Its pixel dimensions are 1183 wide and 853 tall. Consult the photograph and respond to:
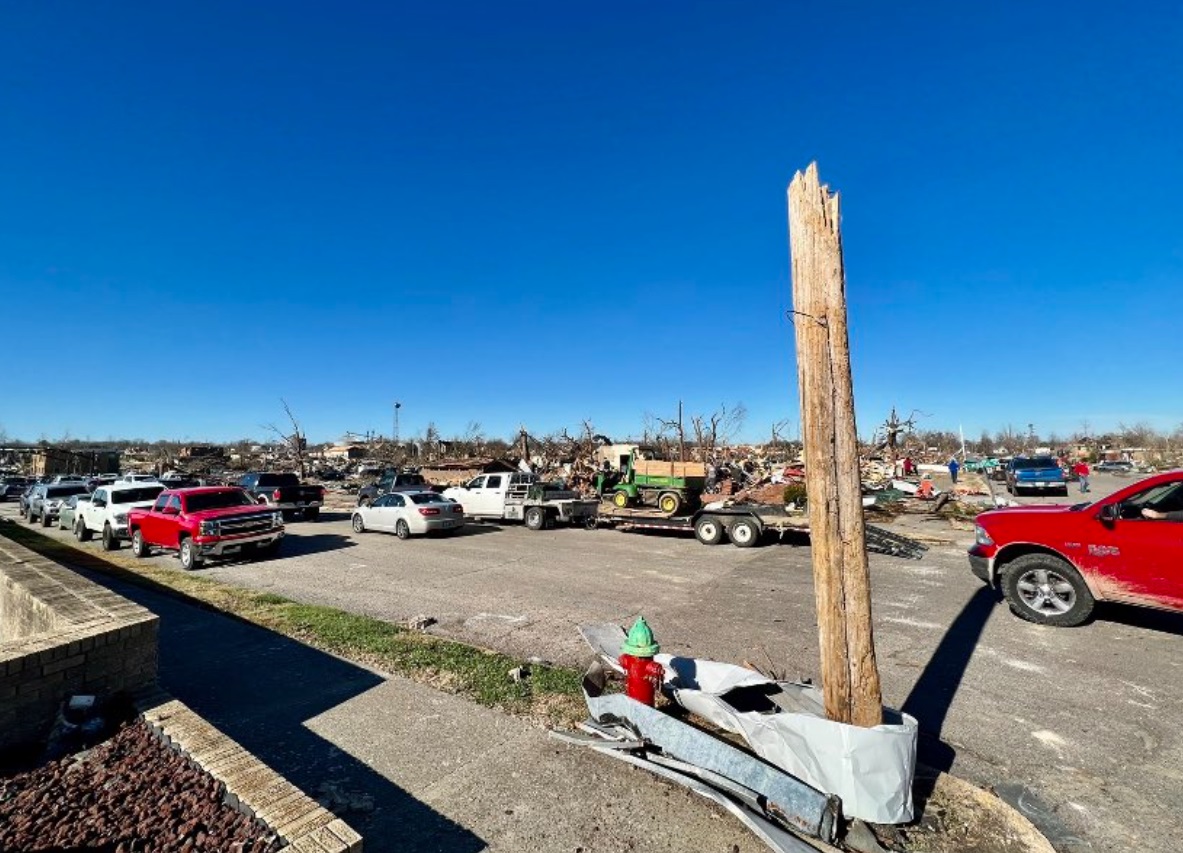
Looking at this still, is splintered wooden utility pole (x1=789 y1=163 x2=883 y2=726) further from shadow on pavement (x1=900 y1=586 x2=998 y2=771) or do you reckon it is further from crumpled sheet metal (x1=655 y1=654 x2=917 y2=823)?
shadow on pavement (x1=900 y1=586 x2=998 y2=771)

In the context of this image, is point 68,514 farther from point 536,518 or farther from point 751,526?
point 751,526

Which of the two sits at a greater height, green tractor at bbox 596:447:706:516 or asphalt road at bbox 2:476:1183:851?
green tractor at bbox 596:447:706:516

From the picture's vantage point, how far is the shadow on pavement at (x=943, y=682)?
4.19 metres

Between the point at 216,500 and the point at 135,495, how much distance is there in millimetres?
5362

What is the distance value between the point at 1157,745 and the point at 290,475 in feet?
79.6

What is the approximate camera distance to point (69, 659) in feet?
12.9

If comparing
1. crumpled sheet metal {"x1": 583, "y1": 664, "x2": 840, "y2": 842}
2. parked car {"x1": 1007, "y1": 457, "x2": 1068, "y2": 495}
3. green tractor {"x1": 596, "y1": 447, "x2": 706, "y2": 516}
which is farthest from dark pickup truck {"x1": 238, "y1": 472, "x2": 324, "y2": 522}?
parked car {"x1": 1007, "y1": 457, "x2": 1068, "y2": 495}

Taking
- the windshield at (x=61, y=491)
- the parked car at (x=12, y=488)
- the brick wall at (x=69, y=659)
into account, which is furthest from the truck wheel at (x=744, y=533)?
the parked car at (x=12, y=488)

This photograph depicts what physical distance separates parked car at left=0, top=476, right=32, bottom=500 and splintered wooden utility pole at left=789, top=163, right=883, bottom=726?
60424mm

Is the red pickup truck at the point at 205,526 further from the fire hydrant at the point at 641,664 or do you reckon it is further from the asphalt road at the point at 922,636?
the fire hydrant at the point at 641,664

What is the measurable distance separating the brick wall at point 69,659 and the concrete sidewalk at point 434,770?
2.98 ft

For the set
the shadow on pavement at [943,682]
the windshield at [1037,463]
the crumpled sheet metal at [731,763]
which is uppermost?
the windshield at [1037,463]

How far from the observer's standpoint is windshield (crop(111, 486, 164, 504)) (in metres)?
15.7

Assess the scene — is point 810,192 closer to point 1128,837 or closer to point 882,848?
point 882,848
